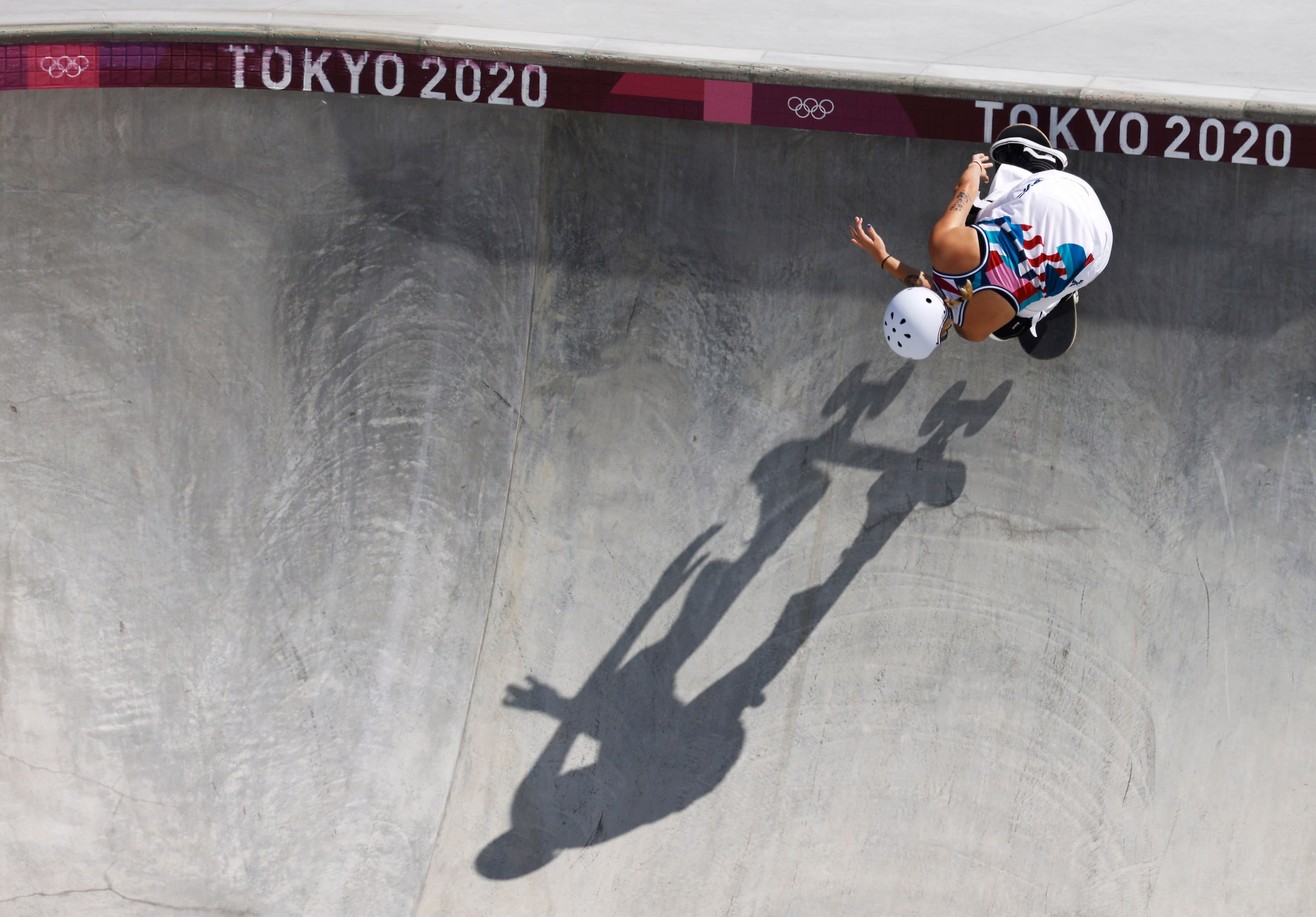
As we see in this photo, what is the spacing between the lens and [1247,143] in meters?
5.60

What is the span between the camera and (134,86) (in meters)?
6.27

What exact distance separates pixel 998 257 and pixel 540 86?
2.89m

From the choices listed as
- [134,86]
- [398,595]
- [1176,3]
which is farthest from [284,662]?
[1176,3]

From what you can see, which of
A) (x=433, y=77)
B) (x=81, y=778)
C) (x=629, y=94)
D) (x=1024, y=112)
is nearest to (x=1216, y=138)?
(x=1024, y=112)

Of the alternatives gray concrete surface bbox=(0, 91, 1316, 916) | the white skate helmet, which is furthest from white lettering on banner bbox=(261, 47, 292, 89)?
the white skate helmet

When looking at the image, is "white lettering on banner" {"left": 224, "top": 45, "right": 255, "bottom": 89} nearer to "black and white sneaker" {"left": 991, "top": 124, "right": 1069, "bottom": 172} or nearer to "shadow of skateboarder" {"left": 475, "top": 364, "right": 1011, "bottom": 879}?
"shadow of skateboarder" {"left": 475, "top": 364, "right": 1011, "bottom": 879}

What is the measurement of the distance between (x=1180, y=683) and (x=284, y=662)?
A: 5741 mm

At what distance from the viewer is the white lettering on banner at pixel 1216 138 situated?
5590 millimetres

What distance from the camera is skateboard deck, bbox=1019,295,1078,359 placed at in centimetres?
595

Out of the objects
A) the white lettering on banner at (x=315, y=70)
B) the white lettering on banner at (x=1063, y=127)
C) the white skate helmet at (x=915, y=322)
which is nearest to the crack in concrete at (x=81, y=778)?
the white lettering on banner at (x=315, y=70)

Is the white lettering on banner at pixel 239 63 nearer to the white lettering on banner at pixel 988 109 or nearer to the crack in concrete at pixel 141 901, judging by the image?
the white lettering on banner at pixel 988 109

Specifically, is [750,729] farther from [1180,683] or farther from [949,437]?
[1180,683]

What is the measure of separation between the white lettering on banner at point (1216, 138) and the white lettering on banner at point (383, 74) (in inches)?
183

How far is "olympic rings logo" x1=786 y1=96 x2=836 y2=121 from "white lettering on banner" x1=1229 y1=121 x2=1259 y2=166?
2.23 meters
